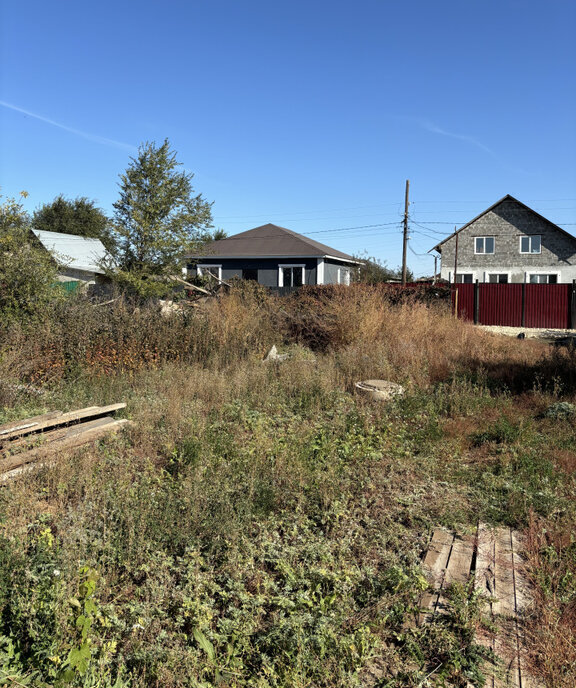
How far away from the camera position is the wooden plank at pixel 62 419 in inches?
200

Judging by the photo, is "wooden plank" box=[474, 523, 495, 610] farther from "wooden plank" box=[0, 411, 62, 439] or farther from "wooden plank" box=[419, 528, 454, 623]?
"wooden plank" box=[0, 411, 62, 439]

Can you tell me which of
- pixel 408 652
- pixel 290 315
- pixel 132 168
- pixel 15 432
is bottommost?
pixel 408 652

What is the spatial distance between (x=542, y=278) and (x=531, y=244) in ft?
8.00

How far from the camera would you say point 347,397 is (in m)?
7.24

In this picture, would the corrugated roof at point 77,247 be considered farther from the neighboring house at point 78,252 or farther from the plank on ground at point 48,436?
the plank on ground at point 48,436

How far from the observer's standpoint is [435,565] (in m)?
3.56

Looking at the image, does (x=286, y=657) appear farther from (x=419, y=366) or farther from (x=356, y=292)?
(x=356, y=292)

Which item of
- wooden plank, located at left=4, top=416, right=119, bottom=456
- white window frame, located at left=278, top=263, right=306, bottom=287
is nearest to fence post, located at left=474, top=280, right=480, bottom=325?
white window frame, located at left=278, top=263, right=306, bottom=287

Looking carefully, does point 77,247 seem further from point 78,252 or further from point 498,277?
point 498,277

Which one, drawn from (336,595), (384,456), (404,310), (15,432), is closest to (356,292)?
(404,310)

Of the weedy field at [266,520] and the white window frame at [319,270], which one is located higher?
the white window frame at [319,270]

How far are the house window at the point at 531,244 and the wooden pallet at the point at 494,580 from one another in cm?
3560

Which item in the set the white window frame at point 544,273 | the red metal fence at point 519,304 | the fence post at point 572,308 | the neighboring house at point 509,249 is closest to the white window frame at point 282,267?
the red metal fence at point 519,304

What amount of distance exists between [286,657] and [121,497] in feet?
6.21
